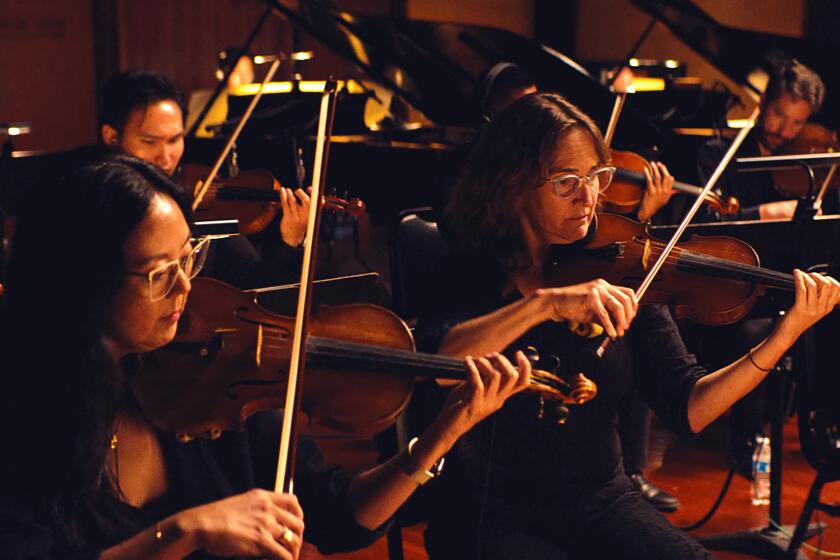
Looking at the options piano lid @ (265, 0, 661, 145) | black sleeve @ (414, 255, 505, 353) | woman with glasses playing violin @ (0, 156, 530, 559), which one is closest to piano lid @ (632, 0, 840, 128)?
piano lid @ (265, 0, 661, 145)

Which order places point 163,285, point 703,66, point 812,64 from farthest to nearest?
1. point 703,66
2. point 812,64
3. point 163,285

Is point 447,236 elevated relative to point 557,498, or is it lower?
elevated

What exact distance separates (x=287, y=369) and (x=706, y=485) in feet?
6.38

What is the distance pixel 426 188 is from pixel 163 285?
3501mm

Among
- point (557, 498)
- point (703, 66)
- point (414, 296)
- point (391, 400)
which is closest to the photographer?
point (391, 400)

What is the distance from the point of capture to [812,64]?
5.54 m

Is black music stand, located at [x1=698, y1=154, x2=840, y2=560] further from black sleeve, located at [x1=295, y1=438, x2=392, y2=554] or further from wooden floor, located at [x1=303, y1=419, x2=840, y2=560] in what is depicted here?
black sleeve, located at [x1=295, y1=438, x2=392, y2=554]

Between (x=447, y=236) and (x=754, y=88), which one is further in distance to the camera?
(x=754, y=88)

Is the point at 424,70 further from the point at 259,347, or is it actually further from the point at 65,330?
the point at 65,330

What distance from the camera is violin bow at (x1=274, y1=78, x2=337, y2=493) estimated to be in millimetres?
1169

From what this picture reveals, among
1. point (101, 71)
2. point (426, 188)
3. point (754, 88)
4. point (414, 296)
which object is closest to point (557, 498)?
point (414, 296)

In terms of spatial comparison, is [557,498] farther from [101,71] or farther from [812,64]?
[101,71]

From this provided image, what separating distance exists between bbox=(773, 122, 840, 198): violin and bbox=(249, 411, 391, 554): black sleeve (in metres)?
2.49

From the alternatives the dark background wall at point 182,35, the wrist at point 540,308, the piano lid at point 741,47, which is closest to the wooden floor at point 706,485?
the wrist at point 540,308
